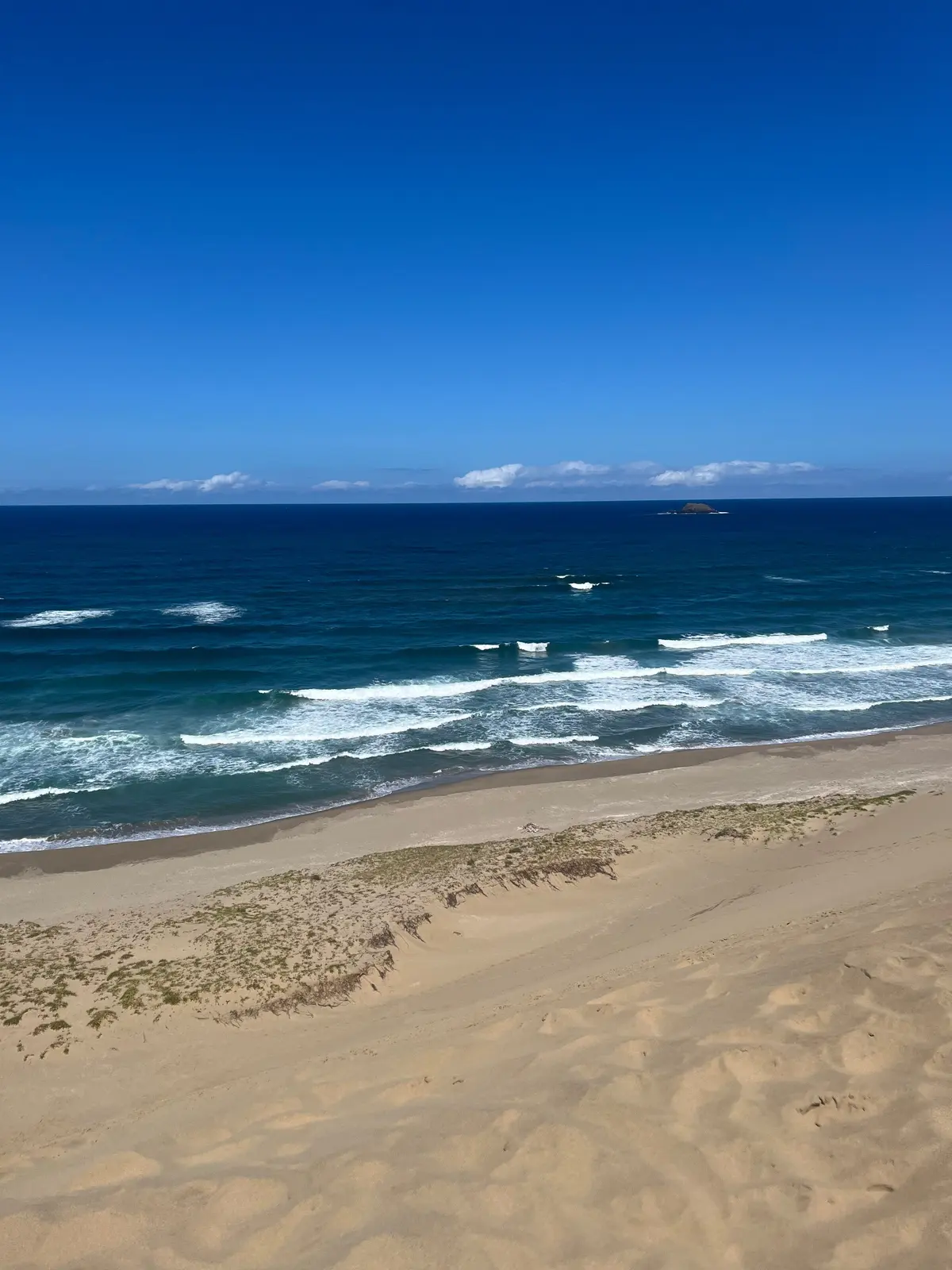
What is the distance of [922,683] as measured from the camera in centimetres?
4059

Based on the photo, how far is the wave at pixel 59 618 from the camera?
5156 centimetres

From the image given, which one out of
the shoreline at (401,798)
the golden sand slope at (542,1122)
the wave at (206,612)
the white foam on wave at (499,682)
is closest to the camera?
the golden sand slope at (542,1122)

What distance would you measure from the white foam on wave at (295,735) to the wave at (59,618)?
980 inches

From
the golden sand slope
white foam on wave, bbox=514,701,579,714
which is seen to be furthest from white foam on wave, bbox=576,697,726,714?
the golden sand slope

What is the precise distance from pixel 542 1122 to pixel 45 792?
24746mm

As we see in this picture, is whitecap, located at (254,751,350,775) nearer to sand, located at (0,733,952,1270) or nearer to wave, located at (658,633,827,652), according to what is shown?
sand, located at (0,733,952,1270)

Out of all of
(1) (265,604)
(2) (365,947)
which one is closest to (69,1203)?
(2) (365,947)

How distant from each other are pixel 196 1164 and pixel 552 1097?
4.05 m

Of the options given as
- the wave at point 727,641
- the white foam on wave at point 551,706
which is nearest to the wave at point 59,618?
the white foam on wave at point 551,706

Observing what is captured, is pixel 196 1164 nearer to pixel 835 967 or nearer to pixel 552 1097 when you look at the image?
pixel 552 1097

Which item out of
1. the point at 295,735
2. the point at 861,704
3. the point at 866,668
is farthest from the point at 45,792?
the point at 866,668

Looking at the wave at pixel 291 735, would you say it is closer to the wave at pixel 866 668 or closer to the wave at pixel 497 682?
the wave at pixel 497 682

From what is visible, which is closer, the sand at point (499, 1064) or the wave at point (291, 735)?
the sand at point (499, 1064)

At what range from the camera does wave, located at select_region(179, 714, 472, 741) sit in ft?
106
